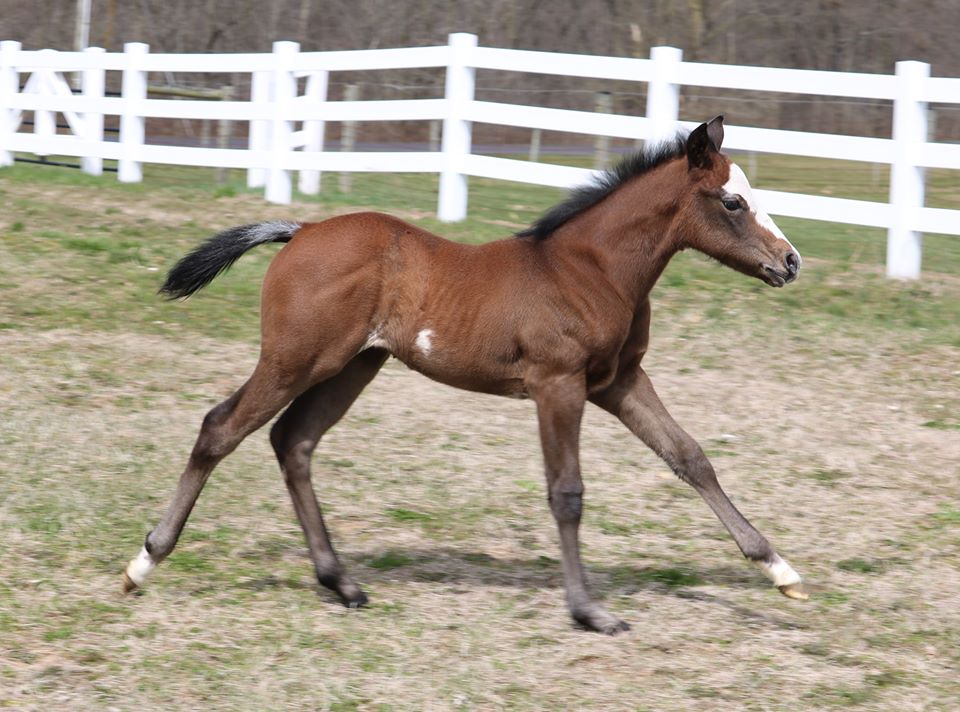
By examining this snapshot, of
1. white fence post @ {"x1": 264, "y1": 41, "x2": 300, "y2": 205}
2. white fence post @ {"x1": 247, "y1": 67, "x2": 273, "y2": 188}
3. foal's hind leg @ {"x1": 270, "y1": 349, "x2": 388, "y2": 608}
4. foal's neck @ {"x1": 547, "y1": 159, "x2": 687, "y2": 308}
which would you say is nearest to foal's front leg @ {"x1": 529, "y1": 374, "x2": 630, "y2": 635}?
foal's neck @ {"x1": 547, "y1": 159, "x2": 687, "y2": 308}

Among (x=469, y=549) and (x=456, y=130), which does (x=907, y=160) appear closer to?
(x=456, y=130)

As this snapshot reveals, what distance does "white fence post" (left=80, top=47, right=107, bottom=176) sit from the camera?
53.7 ft

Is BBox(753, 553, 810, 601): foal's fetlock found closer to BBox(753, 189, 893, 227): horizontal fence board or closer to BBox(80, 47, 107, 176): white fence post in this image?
BBox(753, 189, 893, 227): horizontal fence board

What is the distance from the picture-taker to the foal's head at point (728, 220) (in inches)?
205

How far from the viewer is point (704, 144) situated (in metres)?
5.17

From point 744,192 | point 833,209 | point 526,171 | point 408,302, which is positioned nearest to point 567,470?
point 408,302

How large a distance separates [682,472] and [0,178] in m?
12.1

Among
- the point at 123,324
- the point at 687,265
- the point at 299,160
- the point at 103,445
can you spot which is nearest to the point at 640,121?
the point at 687,265

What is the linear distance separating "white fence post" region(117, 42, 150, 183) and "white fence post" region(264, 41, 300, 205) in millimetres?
2084

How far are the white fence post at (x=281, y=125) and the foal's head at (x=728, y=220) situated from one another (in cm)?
907

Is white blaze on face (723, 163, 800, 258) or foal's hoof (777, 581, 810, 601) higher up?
white blaze on face (723, 163, 800, 258)

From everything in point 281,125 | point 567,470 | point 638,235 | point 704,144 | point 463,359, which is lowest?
point 567,470

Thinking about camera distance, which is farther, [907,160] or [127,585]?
[907,160]

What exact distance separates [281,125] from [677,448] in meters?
9.73
